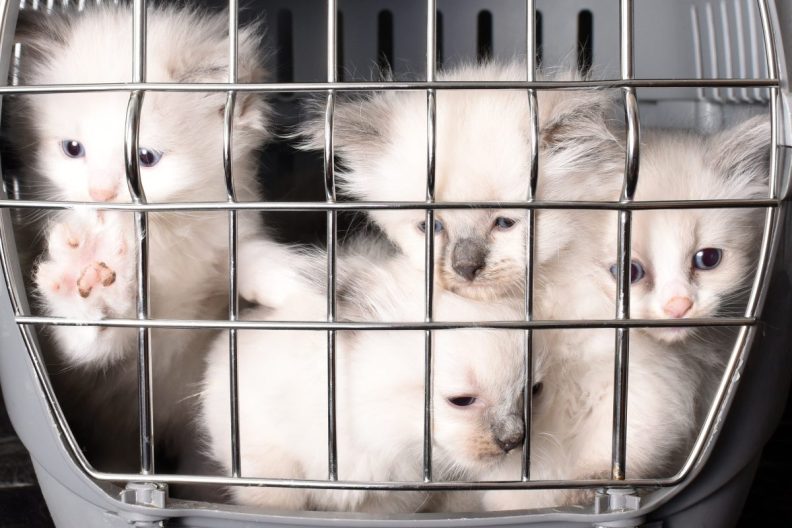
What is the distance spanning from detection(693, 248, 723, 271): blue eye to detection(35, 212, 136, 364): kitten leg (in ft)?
2.33

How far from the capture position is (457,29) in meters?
1.62

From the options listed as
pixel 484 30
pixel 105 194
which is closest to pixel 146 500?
pixel 105 194

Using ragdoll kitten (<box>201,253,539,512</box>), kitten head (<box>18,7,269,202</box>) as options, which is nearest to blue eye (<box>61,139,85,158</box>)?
kitten head (<box>18,7,269,202</box>)

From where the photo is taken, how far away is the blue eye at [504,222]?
1.04m

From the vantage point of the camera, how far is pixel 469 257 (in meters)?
1.00

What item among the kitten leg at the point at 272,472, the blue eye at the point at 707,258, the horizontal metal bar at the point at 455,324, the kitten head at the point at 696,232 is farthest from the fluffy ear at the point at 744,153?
the kitten leg at the point at 272,472

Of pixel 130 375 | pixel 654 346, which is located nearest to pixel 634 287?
Result: pixel 654 346

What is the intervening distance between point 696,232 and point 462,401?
39cm

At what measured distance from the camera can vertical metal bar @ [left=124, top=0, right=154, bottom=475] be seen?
84 cm

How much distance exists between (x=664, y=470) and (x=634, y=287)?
228mm

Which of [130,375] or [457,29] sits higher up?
[457,29]

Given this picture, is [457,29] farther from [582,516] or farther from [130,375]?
[582,516]

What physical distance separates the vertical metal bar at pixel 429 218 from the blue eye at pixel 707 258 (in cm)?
41

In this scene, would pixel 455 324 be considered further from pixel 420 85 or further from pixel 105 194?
pixel 105 194
